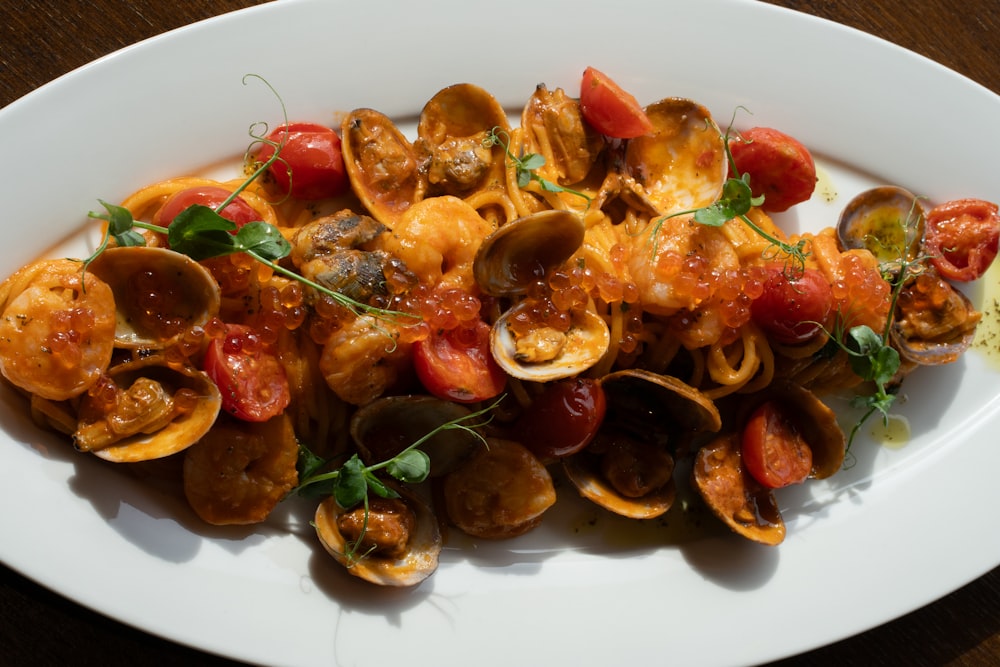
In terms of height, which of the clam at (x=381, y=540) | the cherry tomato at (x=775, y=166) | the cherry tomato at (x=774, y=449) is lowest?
the clam at (x=381, y=540)

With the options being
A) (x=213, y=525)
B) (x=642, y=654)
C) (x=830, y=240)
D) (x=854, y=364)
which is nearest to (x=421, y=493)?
(x=213, y=525)

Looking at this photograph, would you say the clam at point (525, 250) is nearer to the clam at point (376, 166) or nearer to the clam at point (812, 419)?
the clam at point (376, 166)

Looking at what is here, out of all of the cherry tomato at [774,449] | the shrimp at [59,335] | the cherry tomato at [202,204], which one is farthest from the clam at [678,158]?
the shrimp at [59,335]

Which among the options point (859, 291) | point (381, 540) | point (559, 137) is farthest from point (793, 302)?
point (381, 540)

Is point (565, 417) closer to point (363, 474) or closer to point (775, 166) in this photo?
point (363, 474)

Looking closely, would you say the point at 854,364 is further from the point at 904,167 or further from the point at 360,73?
the point at 360,73
